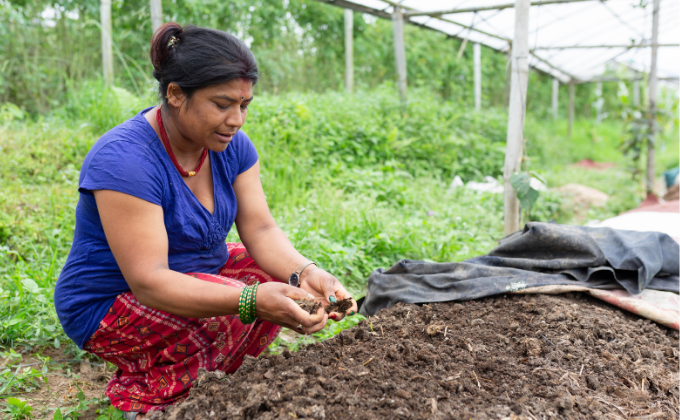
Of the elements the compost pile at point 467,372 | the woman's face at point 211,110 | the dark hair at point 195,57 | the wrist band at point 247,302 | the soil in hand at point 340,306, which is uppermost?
the dark hair at point 195,57

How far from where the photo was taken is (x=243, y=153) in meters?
2.03

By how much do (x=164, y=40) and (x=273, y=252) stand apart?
916mm

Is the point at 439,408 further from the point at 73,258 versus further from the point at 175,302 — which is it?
the point at 73,258

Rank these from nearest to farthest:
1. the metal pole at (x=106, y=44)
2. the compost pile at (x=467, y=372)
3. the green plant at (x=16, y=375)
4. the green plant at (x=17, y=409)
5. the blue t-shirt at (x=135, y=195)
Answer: the compost pile at (x=467, y=372), the blue t-shirt at (x=135, y=195), the green plant at (x=17, y=409), the green plant at (x=16, y=375), the metal pole at (x=106, y=44)

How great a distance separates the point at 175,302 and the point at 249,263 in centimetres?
63

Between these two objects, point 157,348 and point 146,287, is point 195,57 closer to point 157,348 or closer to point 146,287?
point 146,287

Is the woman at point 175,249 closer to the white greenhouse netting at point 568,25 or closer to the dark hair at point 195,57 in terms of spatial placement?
the dark hair at point 195,57

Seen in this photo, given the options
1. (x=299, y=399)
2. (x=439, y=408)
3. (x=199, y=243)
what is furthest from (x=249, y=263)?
(x=439, y=408)

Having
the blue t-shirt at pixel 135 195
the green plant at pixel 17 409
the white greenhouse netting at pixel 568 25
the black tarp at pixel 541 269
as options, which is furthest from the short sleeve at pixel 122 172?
the white greenhouse netting at pixel 568 25

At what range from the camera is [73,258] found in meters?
1.77

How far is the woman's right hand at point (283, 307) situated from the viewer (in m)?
1.50

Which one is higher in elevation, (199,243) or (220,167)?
(220,167)

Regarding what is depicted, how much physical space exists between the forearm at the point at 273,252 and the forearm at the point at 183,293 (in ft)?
1.47

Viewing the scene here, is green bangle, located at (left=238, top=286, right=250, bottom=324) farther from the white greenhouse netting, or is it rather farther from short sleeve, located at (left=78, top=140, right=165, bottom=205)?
the white greenhouse netting
